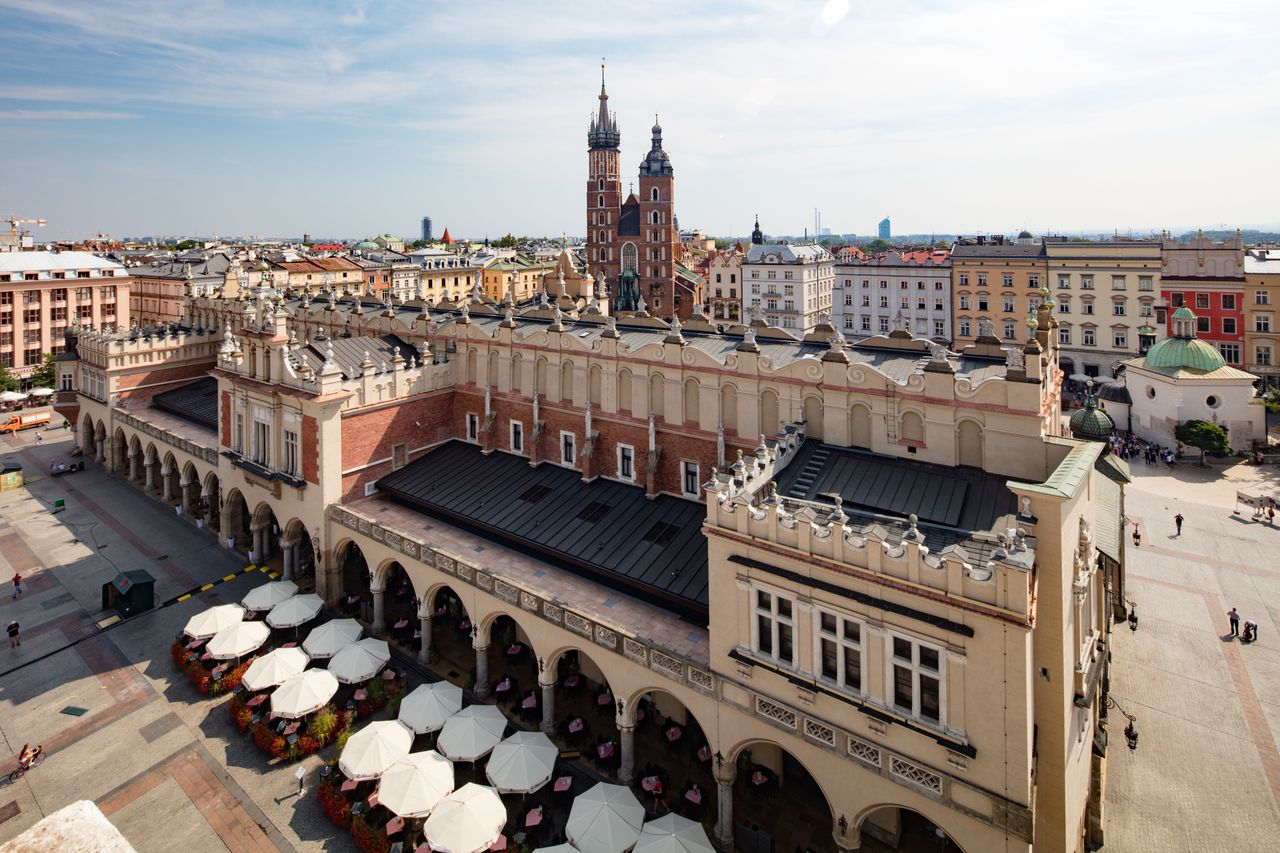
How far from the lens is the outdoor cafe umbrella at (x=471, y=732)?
25.3 m

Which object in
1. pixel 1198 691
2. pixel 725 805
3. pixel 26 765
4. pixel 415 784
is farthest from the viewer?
pixel 1198 691

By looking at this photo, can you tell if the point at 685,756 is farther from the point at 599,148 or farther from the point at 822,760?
the point at 599,148

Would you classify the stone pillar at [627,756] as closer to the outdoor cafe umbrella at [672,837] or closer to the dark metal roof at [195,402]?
the outdoor cafe umbrella at [672,837]

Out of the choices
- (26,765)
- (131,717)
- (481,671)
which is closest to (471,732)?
(481,671)

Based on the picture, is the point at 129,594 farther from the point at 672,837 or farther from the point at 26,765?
the point at 672,837

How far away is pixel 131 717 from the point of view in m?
29.2

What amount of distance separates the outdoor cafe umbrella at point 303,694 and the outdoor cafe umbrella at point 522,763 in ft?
25.2

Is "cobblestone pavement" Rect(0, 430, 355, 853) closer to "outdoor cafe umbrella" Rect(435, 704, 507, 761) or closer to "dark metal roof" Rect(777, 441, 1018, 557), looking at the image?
"outdoor cafe umbrella" Rect(435, 704, 507, 761)

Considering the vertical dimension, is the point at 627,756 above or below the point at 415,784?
below

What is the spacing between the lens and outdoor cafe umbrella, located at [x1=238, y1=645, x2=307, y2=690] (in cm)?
2901

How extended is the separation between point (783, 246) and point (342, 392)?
86.0 m

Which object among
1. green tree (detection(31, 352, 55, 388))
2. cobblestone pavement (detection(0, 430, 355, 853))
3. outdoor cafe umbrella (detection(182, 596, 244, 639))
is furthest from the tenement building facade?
green tree (detection(31, 352, 55, 388))

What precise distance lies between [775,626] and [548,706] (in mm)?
11107

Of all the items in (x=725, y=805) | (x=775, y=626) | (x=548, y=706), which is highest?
(x=775, y=626)
